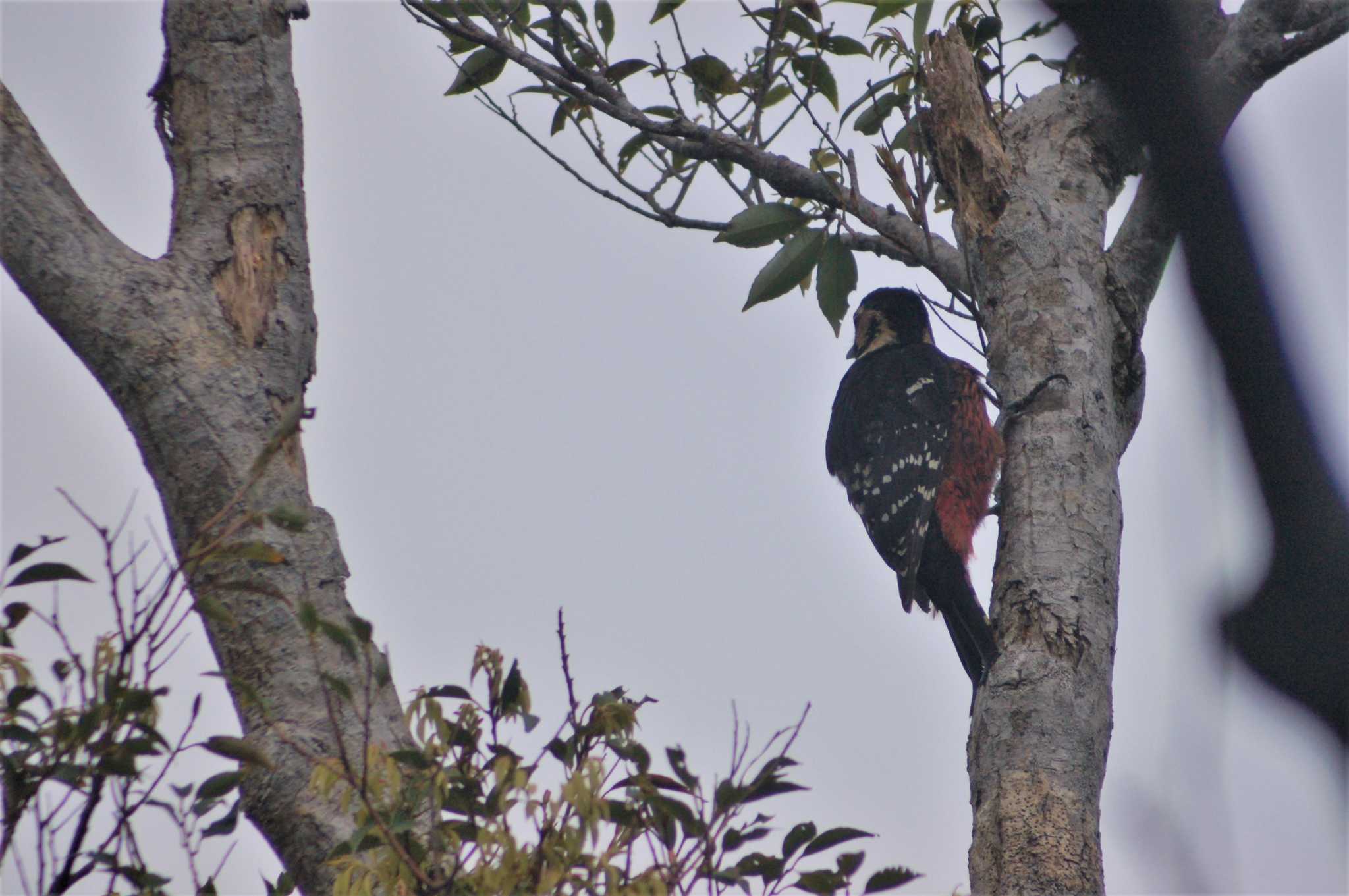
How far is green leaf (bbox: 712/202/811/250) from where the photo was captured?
353 centimetres

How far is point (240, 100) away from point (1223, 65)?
215 cm

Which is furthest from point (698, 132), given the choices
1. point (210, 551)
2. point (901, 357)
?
point (210, 551)

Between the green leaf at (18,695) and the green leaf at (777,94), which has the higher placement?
the green leaf at (777,94)

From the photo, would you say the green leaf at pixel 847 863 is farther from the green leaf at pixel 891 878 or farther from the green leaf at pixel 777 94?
the green leaf at pixel 777 94

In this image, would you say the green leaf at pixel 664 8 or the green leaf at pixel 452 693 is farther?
the green leaf at pixel 664 8

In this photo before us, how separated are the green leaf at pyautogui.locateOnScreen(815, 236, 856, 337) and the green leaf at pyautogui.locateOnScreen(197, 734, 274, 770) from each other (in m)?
2.44

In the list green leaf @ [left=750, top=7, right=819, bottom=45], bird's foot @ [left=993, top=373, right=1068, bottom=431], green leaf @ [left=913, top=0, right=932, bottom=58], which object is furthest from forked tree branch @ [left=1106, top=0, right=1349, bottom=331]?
green leaf @ [left=750, top=7, right=819, bottom=45]

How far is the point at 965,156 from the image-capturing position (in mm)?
3486

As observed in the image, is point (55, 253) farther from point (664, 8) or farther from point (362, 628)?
point (664, 8)

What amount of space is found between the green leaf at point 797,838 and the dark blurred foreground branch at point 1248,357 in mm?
912

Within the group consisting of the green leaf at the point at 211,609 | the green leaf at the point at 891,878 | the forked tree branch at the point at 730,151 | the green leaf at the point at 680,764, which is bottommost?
the green leaf at the point at 891,878

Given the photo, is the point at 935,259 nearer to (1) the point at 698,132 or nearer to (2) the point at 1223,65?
(1) the point at 698,132

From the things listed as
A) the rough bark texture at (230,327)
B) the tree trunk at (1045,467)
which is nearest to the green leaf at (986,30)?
the tree trunk at (1045,467)

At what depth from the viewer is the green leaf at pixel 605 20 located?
12.3 feet
